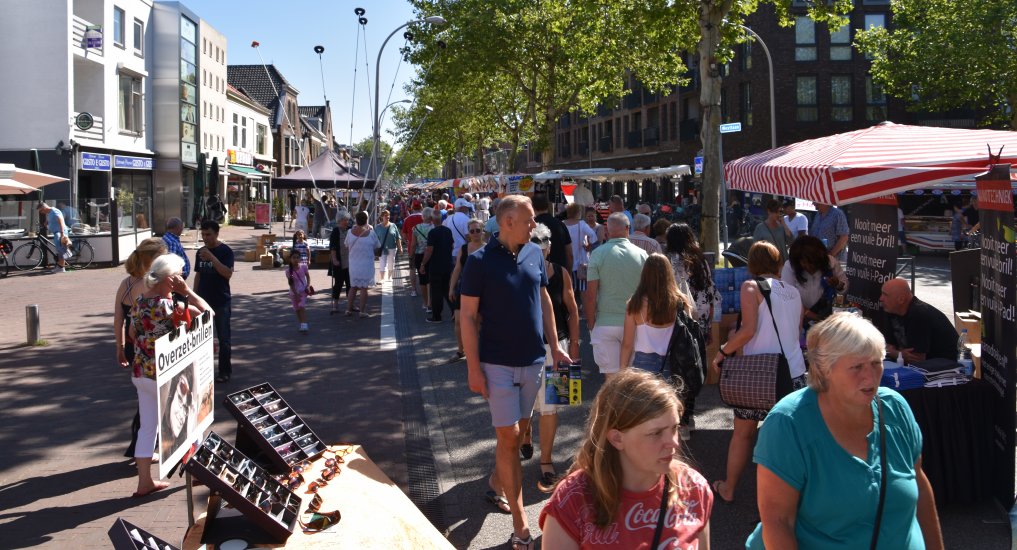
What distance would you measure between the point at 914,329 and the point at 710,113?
28.5 ft

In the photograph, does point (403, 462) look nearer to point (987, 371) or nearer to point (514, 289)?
point (514, 289)

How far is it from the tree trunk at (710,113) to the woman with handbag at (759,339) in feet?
27.8

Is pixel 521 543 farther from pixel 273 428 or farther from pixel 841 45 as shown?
pixel 841 45

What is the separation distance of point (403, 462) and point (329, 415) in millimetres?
1596

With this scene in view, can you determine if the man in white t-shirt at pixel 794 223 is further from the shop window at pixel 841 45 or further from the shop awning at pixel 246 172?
the shop awning at pixel 246 172

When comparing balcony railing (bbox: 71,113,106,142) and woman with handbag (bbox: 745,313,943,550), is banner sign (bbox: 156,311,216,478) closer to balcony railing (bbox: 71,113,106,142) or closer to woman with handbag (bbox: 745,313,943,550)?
woman with handbag (bbox: 745,313,943,550)

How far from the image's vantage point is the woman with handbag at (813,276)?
23.6 feet

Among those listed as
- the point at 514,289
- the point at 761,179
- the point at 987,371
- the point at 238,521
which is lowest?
the point at 238,521

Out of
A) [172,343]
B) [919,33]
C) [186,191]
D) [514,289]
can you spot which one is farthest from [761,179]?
[186,191]

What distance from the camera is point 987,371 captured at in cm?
546

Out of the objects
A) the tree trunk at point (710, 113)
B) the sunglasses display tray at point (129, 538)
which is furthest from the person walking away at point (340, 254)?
the sunglasses display tray at point (129, 538)

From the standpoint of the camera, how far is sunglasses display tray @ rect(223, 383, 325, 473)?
5070mm

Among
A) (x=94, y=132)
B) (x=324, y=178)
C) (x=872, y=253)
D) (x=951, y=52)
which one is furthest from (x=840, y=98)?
(x=872, y=253)

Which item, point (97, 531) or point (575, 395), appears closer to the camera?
point (97, 531)
